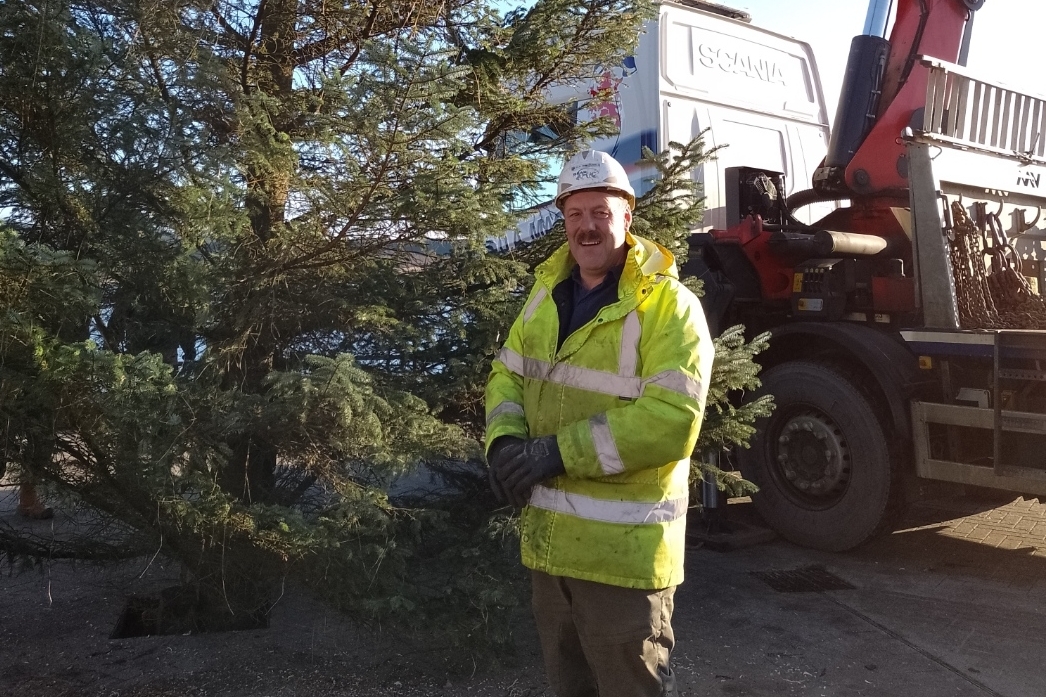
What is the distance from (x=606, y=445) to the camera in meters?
2.08

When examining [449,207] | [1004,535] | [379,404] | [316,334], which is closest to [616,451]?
[379,404]

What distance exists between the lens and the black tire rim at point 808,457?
5.12 metres

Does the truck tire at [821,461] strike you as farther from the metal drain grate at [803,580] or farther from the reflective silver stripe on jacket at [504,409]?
the reflective silver stripe on jacket at [504,409]

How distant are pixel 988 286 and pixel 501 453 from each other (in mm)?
3879

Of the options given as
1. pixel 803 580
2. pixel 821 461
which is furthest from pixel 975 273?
pixel 803 580

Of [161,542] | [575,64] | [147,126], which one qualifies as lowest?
[161,542]

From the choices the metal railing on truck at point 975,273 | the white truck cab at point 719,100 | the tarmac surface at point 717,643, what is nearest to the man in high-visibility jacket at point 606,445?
the tarmac surface at point 717,643

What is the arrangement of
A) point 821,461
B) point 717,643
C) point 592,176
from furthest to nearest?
point 821,461
point 717,643
point 592,176

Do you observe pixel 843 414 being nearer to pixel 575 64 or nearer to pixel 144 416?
pixel 575 64

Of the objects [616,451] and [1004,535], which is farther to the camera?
[1004,535]

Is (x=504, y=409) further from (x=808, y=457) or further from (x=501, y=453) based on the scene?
(x=808, y=457)

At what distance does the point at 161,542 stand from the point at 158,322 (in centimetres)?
82

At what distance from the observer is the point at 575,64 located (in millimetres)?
3773

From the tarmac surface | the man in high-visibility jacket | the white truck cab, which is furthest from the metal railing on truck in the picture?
the man in high-visibility jacket
